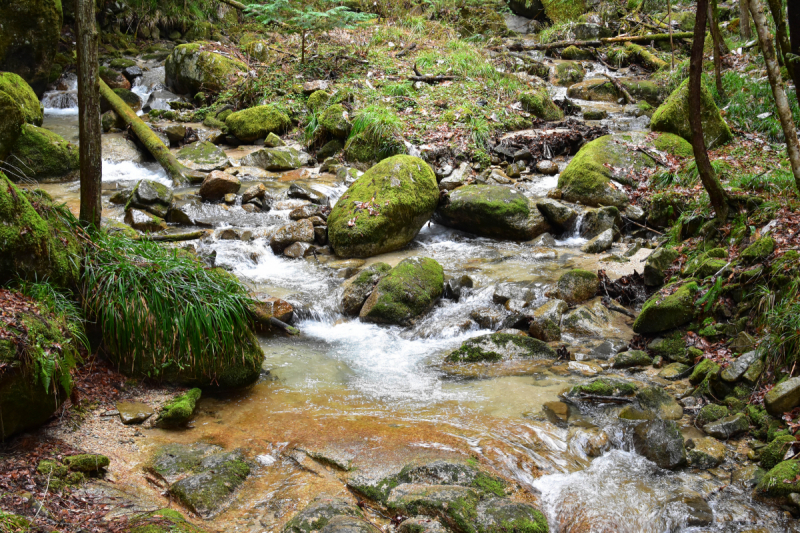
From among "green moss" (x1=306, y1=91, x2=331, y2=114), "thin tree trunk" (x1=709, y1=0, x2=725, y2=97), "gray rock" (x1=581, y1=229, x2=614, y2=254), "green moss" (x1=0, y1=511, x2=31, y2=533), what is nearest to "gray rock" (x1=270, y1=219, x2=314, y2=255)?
"gray rock" (x1=581, y1=229, x2=614, y2=254)

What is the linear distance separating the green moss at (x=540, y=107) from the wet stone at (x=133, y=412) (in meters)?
12.0

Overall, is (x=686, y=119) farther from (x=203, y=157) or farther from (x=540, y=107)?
(x=203, y=157)

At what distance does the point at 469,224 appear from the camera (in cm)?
917

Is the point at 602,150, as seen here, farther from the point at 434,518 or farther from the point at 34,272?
the point at 34,272

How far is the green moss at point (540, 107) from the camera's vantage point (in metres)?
13.4

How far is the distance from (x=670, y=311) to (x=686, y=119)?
6460mm

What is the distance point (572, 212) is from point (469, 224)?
5.86 feet

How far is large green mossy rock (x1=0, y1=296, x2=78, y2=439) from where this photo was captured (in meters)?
2.98

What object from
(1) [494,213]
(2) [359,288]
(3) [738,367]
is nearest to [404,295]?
(2) [359,288]

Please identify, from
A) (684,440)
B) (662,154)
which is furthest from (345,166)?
(684,440)

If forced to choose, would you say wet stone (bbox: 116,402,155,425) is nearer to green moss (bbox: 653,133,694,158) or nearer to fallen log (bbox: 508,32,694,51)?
green moss (bbox: 653,133,694,158)

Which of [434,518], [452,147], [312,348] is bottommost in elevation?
[312,348]

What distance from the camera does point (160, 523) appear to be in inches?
101

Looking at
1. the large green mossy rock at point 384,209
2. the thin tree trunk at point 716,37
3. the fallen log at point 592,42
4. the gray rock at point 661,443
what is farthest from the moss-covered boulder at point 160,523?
the fallen log at point 592,42
